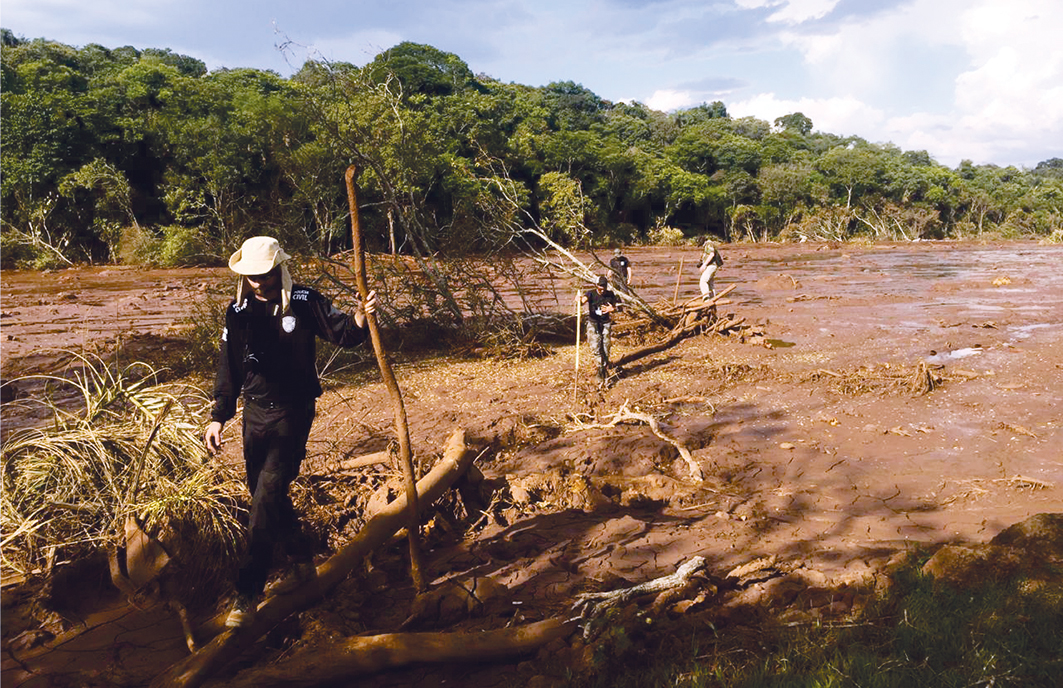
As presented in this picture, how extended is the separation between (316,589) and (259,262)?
70.2 inches

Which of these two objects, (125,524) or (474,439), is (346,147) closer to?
(474,439)

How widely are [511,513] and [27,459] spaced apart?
3.15 metres

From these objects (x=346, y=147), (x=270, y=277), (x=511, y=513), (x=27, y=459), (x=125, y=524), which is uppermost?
(x=346, y=147)

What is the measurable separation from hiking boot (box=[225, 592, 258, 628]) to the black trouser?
0.03 meters

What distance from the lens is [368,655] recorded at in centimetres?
293

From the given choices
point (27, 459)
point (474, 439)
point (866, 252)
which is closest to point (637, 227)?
point (866, 252)

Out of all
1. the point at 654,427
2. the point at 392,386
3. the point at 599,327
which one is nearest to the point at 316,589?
the point at 392,386

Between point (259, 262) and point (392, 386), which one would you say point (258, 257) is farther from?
point (392, 386)

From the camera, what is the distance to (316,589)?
3.57 meters

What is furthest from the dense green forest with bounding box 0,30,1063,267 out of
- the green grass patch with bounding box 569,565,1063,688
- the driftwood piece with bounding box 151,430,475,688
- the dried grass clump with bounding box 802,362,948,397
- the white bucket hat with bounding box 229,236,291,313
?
the green grass patch with bounding box 569,565,1063,688

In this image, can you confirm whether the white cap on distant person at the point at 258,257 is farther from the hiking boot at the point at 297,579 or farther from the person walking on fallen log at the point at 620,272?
the person walking on fallen log at the point at 620,272

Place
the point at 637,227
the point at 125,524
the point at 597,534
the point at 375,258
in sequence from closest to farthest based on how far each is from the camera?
1. the point at 125,524
2. the point at 597,534
3. the point at 375,258
4. the point at 637,227

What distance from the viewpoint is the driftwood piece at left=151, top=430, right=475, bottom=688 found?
2914mm

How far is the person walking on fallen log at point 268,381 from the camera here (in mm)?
3273
